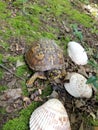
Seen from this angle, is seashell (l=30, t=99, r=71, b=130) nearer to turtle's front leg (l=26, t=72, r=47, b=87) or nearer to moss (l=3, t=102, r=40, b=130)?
moss (l=3, t=102, r=40, b=130)

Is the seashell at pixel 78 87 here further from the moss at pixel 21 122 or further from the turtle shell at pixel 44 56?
the moss at pixel 21 122

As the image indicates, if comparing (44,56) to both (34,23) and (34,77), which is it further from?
(34,23)

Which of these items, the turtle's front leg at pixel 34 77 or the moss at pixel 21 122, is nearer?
the moss at pixel 21 122

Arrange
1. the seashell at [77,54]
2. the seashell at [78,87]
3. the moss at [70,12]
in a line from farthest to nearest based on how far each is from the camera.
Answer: the moss at [70,12]
the seashell at [77,54]
the seashell at [78,87]

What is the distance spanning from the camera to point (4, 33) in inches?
136

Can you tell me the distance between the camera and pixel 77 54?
3.43m

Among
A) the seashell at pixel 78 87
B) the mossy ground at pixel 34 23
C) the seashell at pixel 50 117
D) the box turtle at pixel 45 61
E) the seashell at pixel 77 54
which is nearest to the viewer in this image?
the seashell at pixel 50 117

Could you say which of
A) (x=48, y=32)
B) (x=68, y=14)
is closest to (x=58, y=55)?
(x=48, y=32)

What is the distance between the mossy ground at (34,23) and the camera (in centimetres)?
326

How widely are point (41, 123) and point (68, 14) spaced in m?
1.99

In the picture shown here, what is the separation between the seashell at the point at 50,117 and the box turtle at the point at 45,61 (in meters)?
0.43

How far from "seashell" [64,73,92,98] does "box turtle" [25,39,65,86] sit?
0.18 meters

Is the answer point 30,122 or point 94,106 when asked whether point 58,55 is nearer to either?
point 94,106

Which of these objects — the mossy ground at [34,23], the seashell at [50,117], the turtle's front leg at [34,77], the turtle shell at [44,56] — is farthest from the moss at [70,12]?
the seashell at [50,117]
